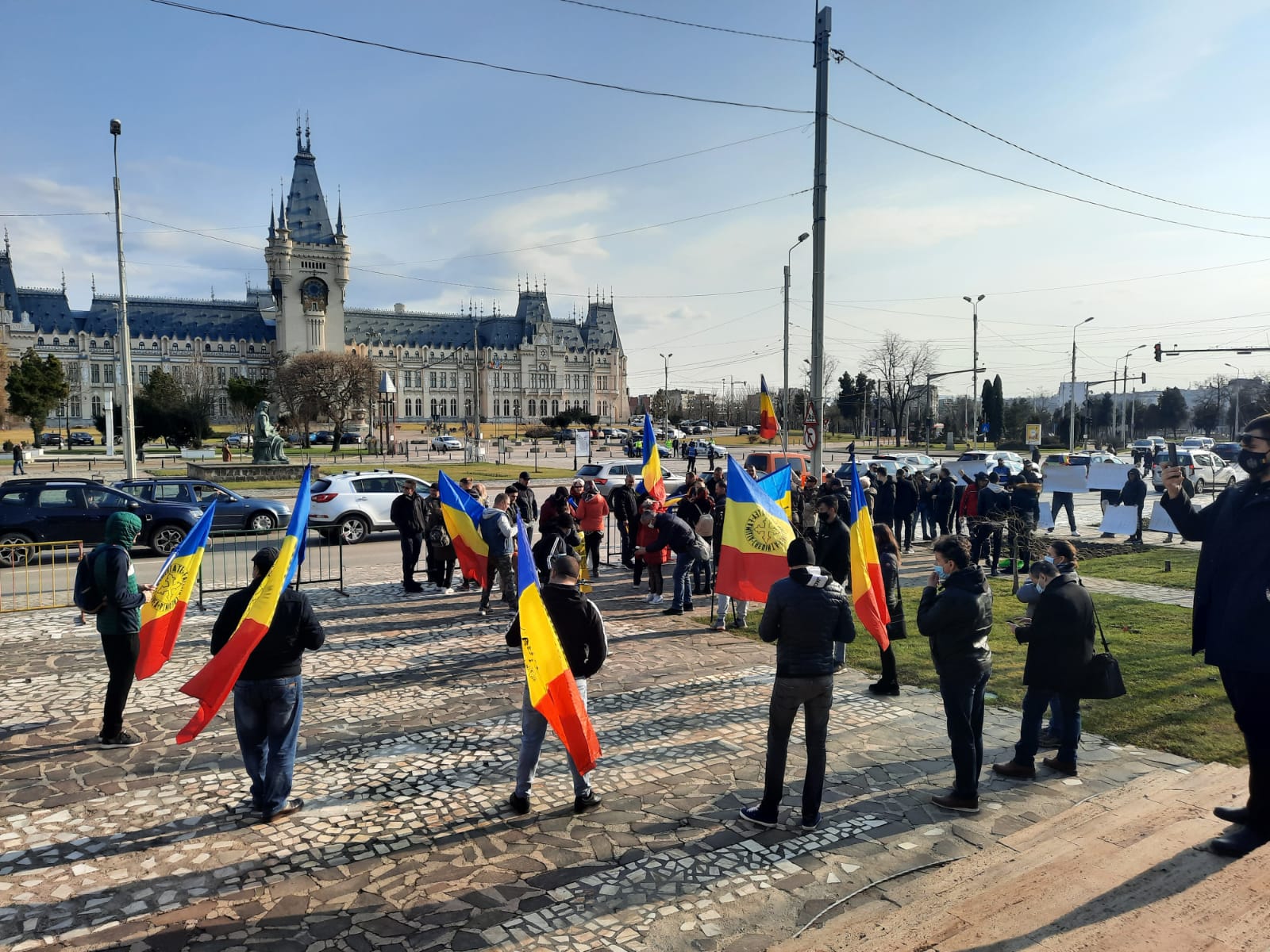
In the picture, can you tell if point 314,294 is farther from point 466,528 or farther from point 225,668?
point 225,668

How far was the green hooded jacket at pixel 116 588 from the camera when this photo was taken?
7043mm

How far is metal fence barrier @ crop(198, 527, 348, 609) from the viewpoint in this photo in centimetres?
1416

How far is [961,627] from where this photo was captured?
18.9 ft

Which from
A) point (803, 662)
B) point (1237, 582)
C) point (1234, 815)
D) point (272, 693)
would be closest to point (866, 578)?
point (803, 662)

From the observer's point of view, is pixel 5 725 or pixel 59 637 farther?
pixel 59 637

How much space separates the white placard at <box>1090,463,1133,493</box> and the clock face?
132m

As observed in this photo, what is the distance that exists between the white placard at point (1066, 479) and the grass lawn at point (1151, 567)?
3.15 meters

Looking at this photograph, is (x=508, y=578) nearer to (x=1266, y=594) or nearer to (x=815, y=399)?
(x=815, y=399)

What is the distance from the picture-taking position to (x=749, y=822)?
226 inches

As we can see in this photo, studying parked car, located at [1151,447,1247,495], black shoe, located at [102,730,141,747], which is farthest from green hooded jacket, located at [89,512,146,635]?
parked car, located at [1151,447,1247,495]

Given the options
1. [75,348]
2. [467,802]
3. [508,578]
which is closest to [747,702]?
[467,802]

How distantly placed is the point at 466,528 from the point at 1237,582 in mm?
10163

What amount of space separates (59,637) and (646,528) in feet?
27.9

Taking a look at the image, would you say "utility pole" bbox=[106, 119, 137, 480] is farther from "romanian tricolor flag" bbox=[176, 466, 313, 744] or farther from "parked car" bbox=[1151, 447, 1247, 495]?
"parked car" bbox=[1151, 447, 1247, 495]
